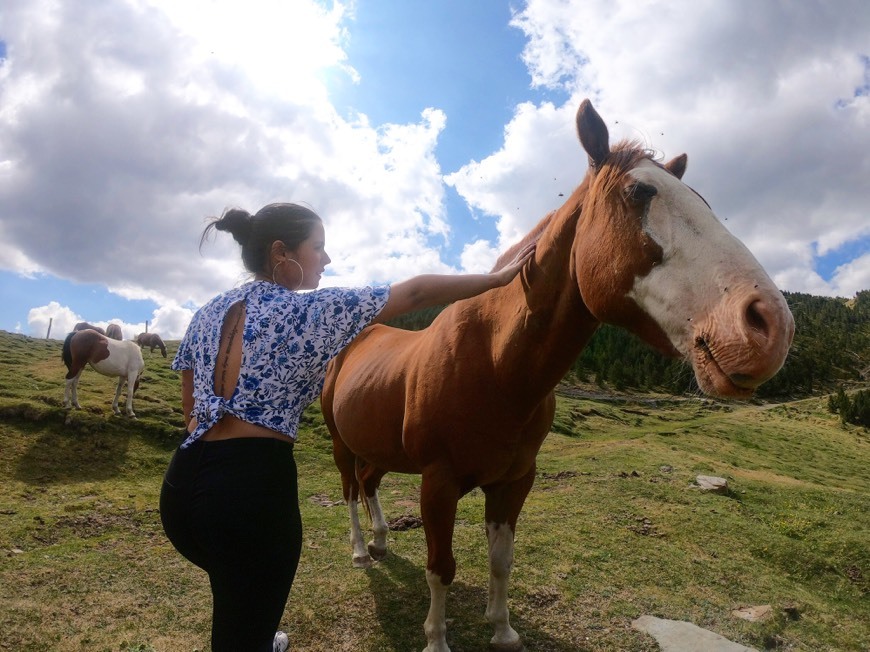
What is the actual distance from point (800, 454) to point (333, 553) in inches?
858

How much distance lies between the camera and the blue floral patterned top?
1818 mm

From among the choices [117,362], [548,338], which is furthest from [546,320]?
[117,362]

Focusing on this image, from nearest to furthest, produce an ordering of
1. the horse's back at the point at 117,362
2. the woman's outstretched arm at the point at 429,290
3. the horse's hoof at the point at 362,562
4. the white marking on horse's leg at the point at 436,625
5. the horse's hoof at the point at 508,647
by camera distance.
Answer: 1. the woman's outstretched arm at the point at 429,290
2. the white marking on horse's leg at the point at 436,625
3. the horse's hoof at the point at 508,647
4. the horse's hoof at the point at 362,562
5. the horse's back at the point at 117,362

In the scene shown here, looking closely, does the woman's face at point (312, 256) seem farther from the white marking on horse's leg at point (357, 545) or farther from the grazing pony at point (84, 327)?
the grazing pony at point (84, 327)

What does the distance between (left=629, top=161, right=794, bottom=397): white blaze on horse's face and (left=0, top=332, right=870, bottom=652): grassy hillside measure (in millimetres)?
2736

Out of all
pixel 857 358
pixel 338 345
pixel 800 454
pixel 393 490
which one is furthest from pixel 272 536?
pixel 857 358

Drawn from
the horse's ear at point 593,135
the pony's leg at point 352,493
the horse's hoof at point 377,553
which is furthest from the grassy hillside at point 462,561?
the horse's ear at point 593,135

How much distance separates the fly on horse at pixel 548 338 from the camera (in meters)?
1.77

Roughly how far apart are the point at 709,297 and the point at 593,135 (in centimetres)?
110

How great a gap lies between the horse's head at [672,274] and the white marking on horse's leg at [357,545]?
378 cm

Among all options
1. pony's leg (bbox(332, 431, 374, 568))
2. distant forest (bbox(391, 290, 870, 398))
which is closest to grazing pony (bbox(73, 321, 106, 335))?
pony's leg (bbox(332, 431, 374, 568))

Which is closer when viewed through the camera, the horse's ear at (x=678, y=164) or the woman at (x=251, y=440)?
the woman at (x=251, y=440)

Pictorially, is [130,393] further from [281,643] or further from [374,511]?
[281,643]

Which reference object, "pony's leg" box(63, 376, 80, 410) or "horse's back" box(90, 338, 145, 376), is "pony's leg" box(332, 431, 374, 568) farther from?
"horse's back" box(90, 338, 145, 376)
